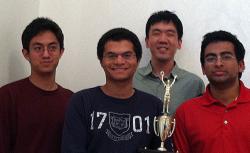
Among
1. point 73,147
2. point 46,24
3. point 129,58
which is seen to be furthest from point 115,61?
point 46,24

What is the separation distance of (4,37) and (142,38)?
3.02 ft

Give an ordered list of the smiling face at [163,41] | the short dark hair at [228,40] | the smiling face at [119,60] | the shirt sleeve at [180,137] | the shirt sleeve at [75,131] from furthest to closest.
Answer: the smiling face at [163,41] → the short dark hair at [228,40] → the shirt sleeve at [180,137] → the smiling face at [119,60] → the shirt sleeve at [75,131]

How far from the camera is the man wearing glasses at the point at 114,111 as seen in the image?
175 centimetres

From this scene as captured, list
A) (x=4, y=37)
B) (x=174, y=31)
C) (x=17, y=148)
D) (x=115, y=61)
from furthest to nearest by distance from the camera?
(x=174, y=31) → (x=4, y=37) → (x=17, y=148) → (x=115, y=61)

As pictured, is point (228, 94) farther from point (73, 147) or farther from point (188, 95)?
point (73, 147)

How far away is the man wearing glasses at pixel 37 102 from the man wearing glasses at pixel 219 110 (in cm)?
62

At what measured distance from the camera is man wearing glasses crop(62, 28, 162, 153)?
175 cm

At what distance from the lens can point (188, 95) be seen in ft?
7.97

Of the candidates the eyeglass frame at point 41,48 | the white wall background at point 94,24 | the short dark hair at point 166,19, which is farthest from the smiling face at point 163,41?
the eyeglass frame at point 41,48

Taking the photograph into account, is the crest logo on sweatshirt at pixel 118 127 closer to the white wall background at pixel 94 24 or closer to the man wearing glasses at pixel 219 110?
the man wearing glasses at pixel 219 110

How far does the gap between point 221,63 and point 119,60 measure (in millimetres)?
519

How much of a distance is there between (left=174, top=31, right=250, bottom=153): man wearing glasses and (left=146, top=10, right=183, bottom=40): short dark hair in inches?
16.8

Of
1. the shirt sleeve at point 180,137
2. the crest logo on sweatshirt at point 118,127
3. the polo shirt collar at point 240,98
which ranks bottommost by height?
the shirt sleeve at point 180,137

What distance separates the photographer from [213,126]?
195 centimetres
